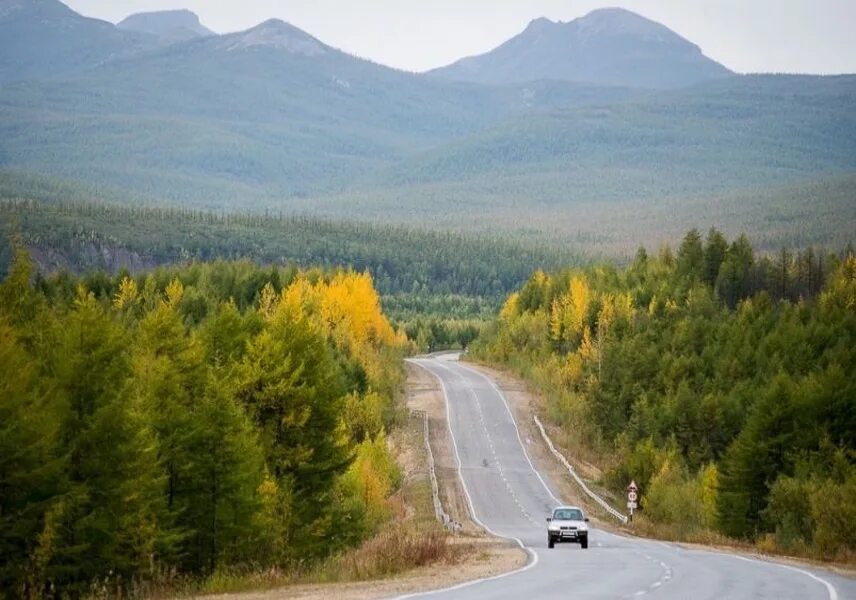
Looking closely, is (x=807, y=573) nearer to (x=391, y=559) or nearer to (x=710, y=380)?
(x=391, y=559)

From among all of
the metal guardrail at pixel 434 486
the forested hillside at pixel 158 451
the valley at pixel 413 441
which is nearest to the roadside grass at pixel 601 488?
the valley at pixel 413 441

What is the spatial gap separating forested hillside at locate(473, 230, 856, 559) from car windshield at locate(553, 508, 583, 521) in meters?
A: 7.07

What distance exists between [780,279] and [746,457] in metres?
72.9

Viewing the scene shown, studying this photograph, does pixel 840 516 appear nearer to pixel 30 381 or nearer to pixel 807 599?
pixel 807 599

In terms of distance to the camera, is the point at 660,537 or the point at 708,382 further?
the point at 708,382

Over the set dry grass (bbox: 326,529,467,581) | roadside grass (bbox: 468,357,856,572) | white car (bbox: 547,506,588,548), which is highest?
dry grass (bbox: 326,529,467,581)

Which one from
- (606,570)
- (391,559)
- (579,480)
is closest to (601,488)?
(579,480)

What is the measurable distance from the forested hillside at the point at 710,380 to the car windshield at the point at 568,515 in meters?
7.07

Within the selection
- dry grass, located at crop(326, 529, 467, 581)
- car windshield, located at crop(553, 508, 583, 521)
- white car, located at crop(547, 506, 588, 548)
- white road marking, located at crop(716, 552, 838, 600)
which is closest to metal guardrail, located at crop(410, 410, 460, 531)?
car windshield, located at crop(553, 508, 583, 521)

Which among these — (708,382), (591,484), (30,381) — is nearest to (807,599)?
(30,381)

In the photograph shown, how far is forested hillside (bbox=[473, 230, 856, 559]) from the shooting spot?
62.9 m

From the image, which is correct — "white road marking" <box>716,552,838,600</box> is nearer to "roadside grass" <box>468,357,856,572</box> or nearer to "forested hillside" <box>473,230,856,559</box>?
"roadside grass" <box>468,357,856,572</box>

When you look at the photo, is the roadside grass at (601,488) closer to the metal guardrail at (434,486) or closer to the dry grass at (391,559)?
the metal guardrail at (434,486)

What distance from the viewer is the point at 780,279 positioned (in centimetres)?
13512
